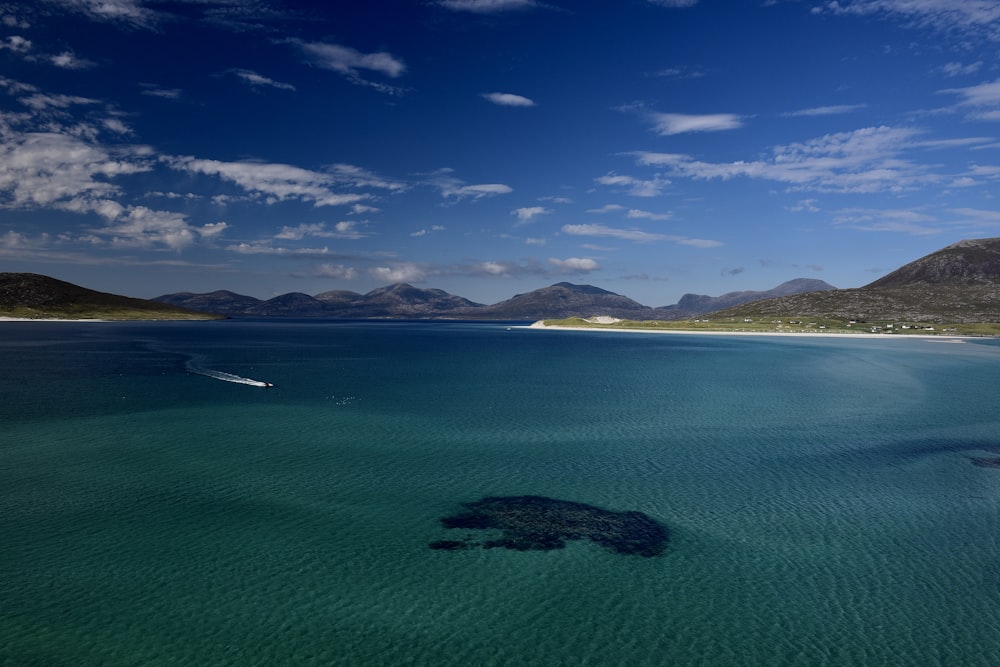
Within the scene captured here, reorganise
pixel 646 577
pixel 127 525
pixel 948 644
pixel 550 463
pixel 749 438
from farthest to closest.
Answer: pixel 749 438 < pixel 550 463 < pixel 127 525 < pixel 646 577 < pixel 948 644

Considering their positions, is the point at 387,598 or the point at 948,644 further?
the point at 387,598

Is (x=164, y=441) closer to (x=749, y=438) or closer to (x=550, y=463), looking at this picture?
(x=550, y=463)

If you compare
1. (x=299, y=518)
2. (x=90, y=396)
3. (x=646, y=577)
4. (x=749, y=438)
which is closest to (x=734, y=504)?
(x=646, y=577)

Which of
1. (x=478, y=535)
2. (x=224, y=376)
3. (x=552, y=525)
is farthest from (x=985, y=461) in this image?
(x=224, y=376)

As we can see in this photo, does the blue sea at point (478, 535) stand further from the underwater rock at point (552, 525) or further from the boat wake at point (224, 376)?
the boat wake at point (224, 376)

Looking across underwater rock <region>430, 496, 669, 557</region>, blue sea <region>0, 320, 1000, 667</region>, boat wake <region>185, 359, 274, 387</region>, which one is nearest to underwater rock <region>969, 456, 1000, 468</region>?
blue sea <region>0, 320, 1000, 667</region>

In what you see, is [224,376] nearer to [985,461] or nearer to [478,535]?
[478,535]
